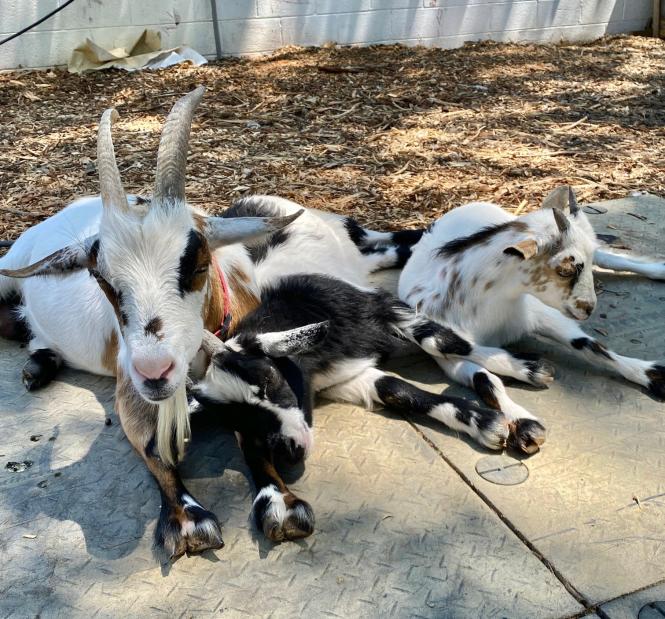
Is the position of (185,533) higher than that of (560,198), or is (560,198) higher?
(560,198)

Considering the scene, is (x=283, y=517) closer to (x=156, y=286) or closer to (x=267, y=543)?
(x=267, y=543)

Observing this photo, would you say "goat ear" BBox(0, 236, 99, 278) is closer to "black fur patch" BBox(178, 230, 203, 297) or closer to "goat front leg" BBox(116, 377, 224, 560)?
"black fur patch" BBox(178, 230, 203, 297)

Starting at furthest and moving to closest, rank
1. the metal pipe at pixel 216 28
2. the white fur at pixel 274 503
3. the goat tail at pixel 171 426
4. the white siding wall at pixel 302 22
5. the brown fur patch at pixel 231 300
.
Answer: the metal pipe at pixel 216 28 → the white siding wall at pixel 302 22 → the brown fur patch at pixel 231 300 → the goat tail at pixel 171 426 → the white fur at pixel 274 503

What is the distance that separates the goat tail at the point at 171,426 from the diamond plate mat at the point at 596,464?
0.91 m

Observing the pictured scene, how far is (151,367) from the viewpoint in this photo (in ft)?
7.42

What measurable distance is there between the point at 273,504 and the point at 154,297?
29.6 inches

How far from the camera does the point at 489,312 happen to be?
135 inches

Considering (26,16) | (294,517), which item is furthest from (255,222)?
(26,16)

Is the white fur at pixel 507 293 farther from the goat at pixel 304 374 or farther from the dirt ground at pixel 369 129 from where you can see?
the dirt ground at pixel 369 129

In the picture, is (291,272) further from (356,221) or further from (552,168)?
(552,168)

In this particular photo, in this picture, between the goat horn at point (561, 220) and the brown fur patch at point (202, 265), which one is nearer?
the brown fur patch at point (202, 265)

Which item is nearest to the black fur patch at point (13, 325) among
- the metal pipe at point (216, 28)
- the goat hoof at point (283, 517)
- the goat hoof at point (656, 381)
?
the goat hoof at point (283, 517)

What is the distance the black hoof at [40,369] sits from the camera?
3383mm

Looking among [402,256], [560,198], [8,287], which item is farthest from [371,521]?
[8,287]
